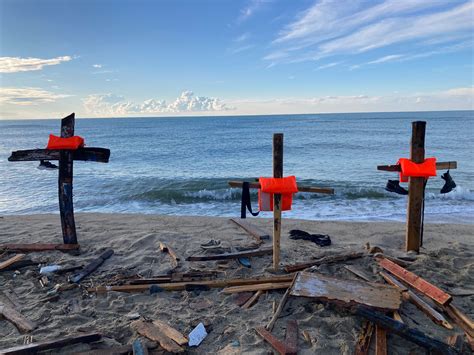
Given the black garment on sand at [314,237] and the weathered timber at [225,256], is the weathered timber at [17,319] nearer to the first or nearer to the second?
the weathered timber at [225,256]

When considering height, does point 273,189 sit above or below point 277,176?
below

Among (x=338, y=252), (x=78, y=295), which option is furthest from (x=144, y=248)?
(x=338, y=252)

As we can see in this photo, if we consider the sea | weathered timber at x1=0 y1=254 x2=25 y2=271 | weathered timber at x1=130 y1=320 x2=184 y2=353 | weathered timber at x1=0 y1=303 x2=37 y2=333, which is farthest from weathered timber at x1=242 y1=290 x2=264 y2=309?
the sea

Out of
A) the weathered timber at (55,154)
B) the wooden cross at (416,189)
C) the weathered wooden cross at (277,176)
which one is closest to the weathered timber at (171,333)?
the weathered wooden cross at (277,176)

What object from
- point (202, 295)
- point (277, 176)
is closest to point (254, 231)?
point (277, 176)

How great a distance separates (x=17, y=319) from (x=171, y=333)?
7.71 feet

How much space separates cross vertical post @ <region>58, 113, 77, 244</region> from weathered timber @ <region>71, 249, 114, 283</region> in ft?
3.57

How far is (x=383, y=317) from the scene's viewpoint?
4.52 m

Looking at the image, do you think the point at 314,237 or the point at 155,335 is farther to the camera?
the point at 314,237

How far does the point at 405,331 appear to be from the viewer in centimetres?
435

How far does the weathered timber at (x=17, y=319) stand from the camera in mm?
4852

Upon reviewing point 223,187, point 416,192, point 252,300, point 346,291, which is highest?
point 416,192

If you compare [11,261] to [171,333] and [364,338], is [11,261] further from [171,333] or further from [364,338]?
[364,338]

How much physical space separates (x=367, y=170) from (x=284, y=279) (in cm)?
1985
